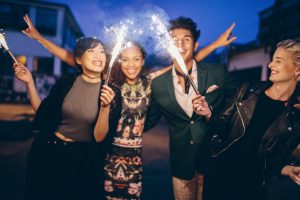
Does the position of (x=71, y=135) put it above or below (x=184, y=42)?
below

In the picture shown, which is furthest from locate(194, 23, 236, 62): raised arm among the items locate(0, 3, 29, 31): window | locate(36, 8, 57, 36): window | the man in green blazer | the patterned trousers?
locate(0, 3, 29, 31): window

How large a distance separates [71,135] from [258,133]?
247cm

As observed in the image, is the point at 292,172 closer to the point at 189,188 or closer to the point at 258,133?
the point at 258,133

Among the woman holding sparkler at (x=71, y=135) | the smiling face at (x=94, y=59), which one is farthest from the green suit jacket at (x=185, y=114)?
the smiling face at (x=94, y=59)

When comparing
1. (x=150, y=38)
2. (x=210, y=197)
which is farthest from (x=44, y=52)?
(x=210, y=197)

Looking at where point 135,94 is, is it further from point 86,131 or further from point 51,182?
point 51,182

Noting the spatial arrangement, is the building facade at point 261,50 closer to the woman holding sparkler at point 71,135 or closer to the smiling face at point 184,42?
the smiling face at point 184,42

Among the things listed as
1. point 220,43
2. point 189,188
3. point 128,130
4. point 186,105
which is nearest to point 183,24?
point 220,43

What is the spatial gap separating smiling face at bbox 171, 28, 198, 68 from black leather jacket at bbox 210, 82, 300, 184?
1.05 m

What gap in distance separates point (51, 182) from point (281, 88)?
327 cm

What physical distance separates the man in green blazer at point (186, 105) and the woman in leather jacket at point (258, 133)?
1.47 ft

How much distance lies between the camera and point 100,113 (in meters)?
3.39

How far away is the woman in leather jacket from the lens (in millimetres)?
3020

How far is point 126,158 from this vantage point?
12.2 feet
